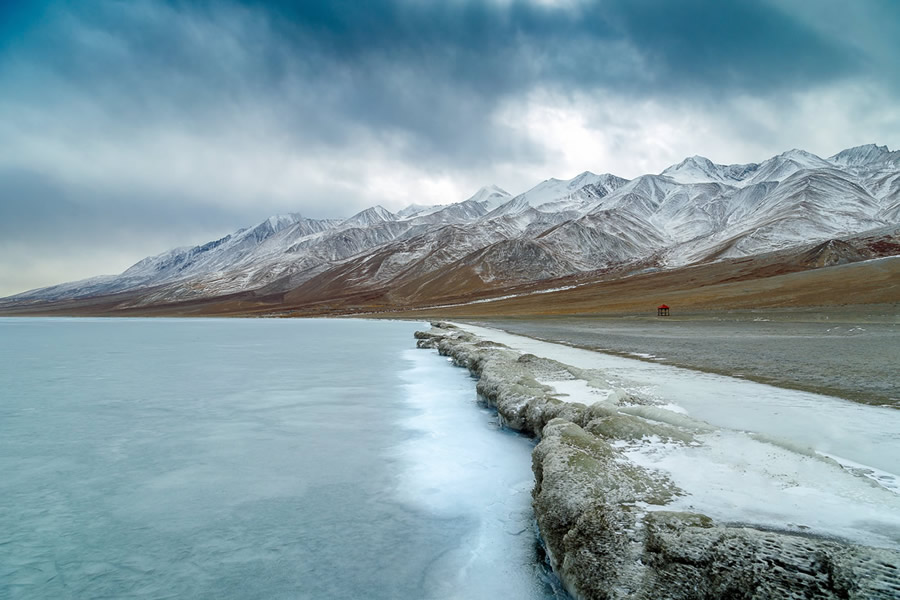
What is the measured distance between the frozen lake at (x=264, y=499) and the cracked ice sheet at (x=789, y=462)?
2737mm

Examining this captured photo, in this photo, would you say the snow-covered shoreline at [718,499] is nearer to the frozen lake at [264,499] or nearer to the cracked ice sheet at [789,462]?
the cracked ice sheet at [789,462]

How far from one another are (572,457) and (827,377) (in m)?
14.5

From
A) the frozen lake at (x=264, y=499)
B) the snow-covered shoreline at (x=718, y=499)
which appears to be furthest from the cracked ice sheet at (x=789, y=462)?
the frozen lake at (x=264, y=499)

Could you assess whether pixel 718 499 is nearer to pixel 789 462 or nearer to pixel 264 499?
pixel 789 462

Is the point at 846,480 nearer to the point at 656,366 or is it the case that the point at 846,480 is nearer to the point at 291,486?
the point at 291,486

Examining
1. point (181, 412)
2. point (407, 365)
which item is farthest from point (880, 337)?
point (181, 412)

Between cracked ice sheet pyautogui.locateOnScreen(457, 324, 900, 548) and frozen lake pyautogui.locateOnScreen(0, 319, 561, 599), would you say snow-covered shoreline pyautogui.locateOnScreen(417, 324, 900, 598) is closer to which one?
cracked ice sheet pyautogui.locateOnScreen(457, 324, 900, 548)

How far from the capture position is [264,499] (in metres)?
9.47

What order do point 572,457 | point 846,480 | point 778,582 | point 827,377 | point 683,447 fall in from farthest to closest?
point 827,377
point 683,447
point 572,457
point 846,480
point 778,582

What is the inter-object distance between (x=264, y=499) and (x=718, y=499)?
8109 mm

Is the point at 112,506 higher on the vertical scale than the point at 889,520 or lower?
lower

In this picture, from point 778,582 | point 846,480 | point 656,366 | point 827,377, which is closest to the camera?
point 778,582

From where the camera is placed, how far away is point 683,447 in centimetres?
902

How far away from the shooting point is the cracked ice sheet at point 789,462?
610 centimetres
